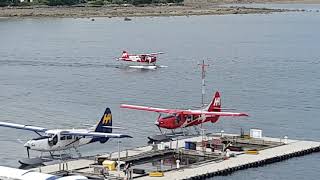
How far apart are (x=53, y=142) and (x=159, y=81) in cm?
4044

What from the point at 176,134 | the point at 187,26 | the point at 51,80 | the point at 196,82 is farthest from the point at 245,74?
the point at 187,26

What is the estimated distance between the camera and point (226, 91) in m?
76.9

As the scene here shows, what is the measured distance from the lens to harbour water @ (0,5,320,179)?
58.2m

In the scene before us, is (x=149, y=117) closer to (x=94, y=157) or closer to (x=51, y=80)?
(x=94, y=157)

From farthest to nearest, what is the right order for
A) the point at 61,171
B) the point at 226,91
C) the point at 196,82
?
the point at 196,82 < the point at 226,91 < the point at 61,171

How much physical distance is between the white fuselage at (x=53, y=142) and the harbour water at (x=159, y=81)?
76.7 inches

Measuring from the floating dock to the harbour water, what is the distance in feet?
2.55

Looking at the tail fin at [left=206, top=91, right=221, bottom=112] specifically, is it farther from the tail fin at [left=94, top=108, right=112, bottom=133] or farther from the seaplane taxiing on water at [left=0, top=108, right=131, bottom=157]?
the seaplane taxiing on water at [left=0, top=108, right=131, bottom=157]

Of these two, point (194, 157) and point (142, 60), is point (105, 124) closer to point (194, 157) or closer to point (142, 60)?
point (194, 157)

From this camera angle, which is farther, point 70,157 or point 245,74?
point 245,74

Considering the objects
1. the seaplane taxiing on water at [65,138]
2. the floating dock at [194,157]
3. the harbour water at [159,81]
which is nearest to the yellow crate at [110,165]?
the floating dock at [194,157]

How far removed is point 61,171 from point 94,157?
4387mm

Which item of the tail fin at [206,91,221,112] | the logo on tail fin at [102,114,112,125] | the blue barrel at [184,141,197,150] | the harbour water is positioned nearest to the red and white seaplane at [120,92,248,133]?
the tail fin at [206,91,221,112]

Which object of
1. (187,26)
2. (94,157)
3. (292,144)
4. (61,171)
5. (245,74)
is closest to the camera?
(61,171)
